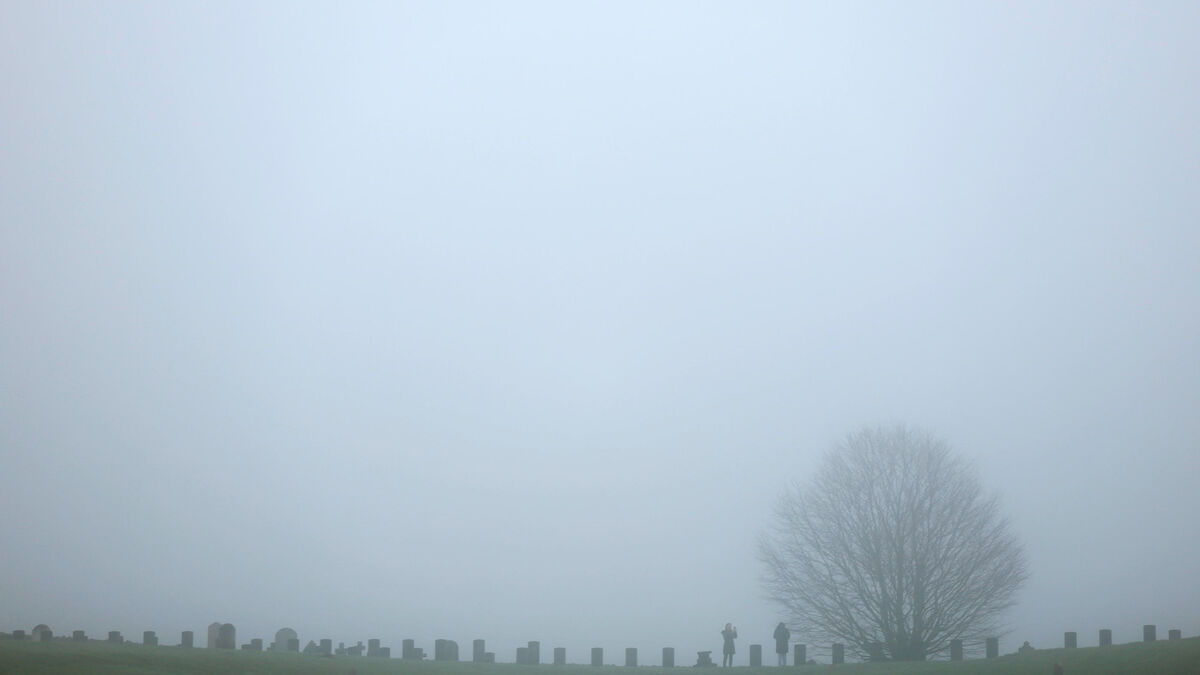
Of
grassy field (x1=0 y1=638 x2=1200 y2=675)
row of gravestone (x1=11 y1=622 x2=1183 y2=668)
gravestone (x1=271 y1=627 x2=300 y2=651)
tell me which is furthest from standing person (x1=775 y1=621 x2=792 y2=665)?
gravestone (x1=271 y1=627 x2=300 y2=651)

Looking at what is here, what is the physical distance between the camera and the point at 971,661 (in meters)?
36.7

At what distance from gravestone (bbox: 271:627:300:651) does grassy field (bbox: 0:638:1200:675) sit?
838cm

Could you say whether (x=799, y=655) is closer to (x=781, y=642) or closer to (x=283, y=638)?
(x=781, y=642)

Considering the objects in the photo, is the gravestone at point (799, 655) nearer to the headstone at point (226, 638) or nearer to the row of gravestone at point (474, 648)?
the row of gravestone at point (474, 648)

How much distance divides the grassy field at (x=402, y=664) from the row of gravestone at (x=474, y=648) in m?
3.57

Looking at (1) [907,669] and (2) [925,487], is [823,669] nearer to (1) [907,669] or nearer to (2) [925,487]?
(1) [907,669]

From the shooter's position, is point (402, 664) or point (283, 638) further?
point (283, 638)

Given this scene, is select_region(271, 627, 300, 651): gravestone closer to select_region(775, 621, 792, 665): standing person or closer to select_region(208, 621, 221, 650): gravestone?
select_region(208, 621, 221, 650): gravestone

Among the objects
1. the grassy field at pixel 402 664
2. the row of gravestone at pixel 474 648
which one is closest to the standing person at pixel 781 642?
the row of gravestone at pixel 474 648

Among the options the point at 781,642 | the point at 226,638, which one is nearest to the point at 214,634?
the point at 226,638

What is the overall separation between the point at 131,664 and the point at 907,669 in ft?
66.0

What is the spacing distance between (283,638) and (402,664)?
11207 mm

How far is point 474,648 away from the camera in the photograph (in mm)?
44406

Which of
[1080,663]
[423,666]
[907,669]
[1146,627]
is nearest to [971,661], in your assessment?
[907,669]
